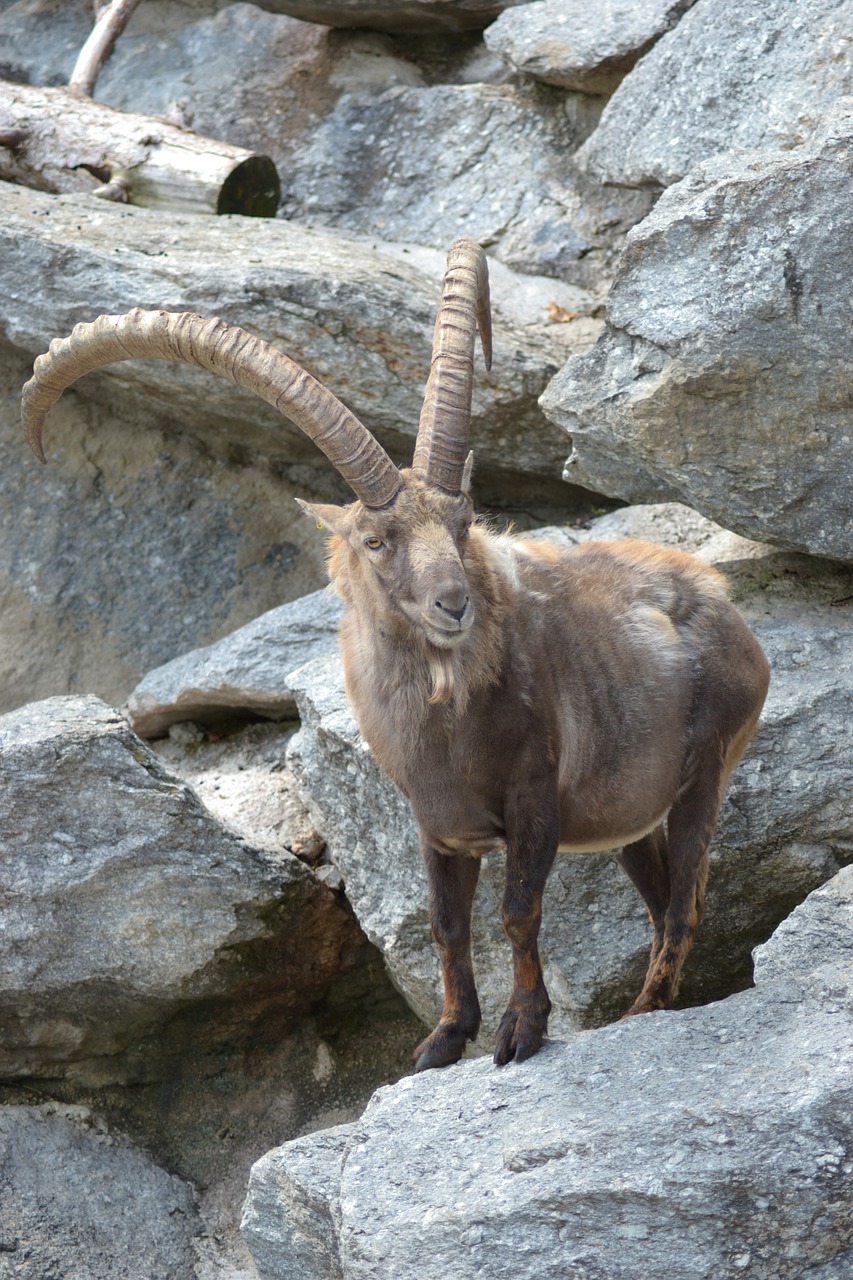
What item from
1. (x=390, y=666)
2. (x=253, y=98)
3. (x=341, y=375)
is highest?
(x=253, y=98)

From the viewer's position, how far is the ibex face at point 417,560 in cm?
435

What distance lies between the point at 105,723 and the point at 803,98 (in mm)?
4861

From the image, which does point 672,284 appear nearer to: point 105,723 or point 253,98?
point 105,723

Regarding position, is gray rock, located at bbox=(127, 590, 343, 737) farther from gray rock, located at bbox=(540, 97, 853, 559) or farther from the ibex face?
the ibex face

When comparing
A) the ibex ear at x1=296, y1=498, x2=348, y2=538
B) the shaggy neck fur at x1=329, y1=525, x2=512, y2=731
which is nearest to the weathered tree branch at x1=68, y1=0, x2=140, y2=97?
the ibex ear at x1=296, y1=498, x2=348, y2=538

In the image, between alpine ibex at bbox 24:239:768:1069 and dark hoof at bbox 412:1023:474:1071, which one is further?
dark hoof at bbox 412:1023:474:1071

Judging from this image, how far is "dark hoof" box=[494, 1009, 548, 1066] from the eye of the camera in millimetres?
4684

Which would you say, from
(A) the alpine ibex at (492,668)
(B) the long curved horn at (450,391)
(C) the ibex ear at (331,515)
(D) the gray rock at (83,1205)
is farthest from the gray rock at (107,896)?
(B) the long curved horn at (450,391)

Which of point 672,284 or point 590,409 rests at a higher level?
point 672,284

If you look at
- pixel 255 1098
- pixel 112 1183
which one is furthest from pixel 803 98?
pixel 112 1183

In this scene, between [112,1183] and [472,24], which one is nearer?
[112,1183]

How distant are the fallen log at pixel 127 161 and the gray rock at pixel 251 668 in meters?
3.26

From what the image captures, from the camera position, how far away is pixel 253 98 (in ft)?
35.7

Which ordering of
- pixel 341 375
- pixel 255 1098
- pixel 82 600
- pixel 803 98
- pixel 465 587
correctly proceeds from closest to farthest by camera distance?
pixel 465 587
pixel 255 1098
pixel 803 98
pixel 341 375
pixel 82 600
